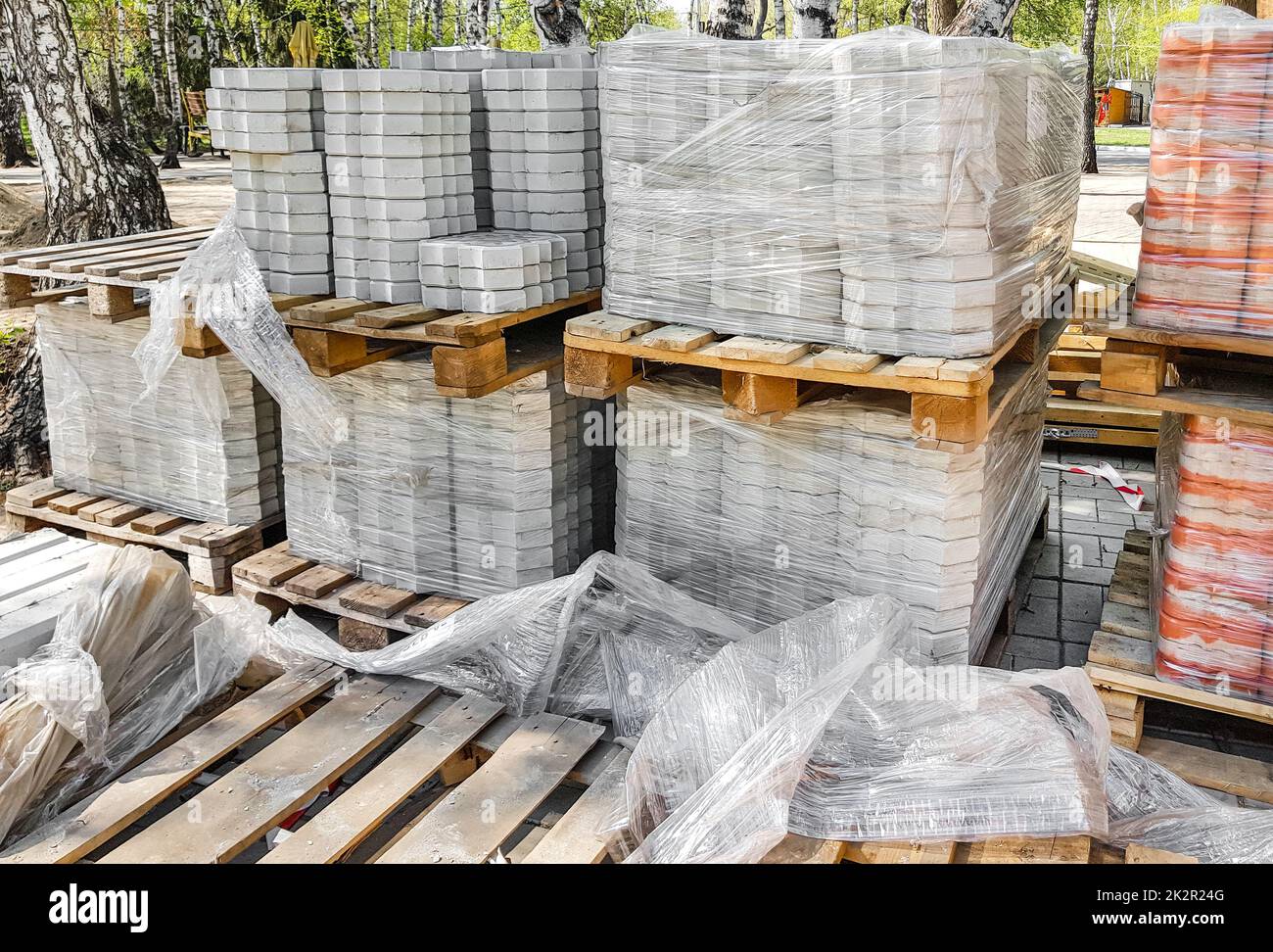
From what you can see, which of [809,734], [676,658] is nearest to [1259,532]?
[809,734]

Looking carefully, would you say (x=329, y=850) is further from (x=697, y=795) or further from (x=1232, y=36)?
(x=1232, y=36)

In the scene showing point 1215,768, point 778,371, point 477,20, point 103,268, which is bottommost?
point 1215,768

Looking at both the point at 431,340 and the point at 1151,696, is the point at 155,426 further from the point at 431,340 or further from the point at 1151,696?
the point at 1151,696

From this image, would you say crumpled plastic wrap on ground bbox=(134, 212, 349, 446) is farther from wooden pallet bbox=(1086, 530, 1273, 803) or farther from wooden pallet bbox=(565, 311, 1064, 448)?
wooden pallet bbox=(1086, 530, 1273, 803)

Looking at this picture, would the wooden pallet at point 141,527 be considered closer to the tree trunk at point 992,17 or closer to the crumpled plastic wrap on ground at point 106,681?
the crumpled plastic wrap on ground at point 106,681

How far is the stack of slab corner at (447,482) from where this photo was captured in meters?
4.52

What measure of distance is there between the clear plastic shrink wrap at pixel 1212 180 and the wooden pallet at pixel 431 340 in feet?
7.08

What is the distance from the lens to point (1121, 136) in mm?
41406

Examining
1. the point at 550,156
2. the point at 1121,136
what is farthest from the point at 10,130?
the point at 1121,136

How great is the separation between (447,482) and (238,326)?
977mm

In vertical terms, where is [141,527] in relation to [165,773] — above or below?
above

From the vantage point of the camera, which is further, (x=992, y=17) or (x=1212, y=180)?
(x=992, y=17)

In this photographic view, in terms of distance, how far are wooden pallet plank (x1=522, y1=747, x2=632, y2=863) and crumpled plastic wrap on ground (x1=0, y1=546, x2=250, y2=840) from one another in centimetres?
150

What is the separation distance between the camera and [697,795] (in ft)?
10.4
